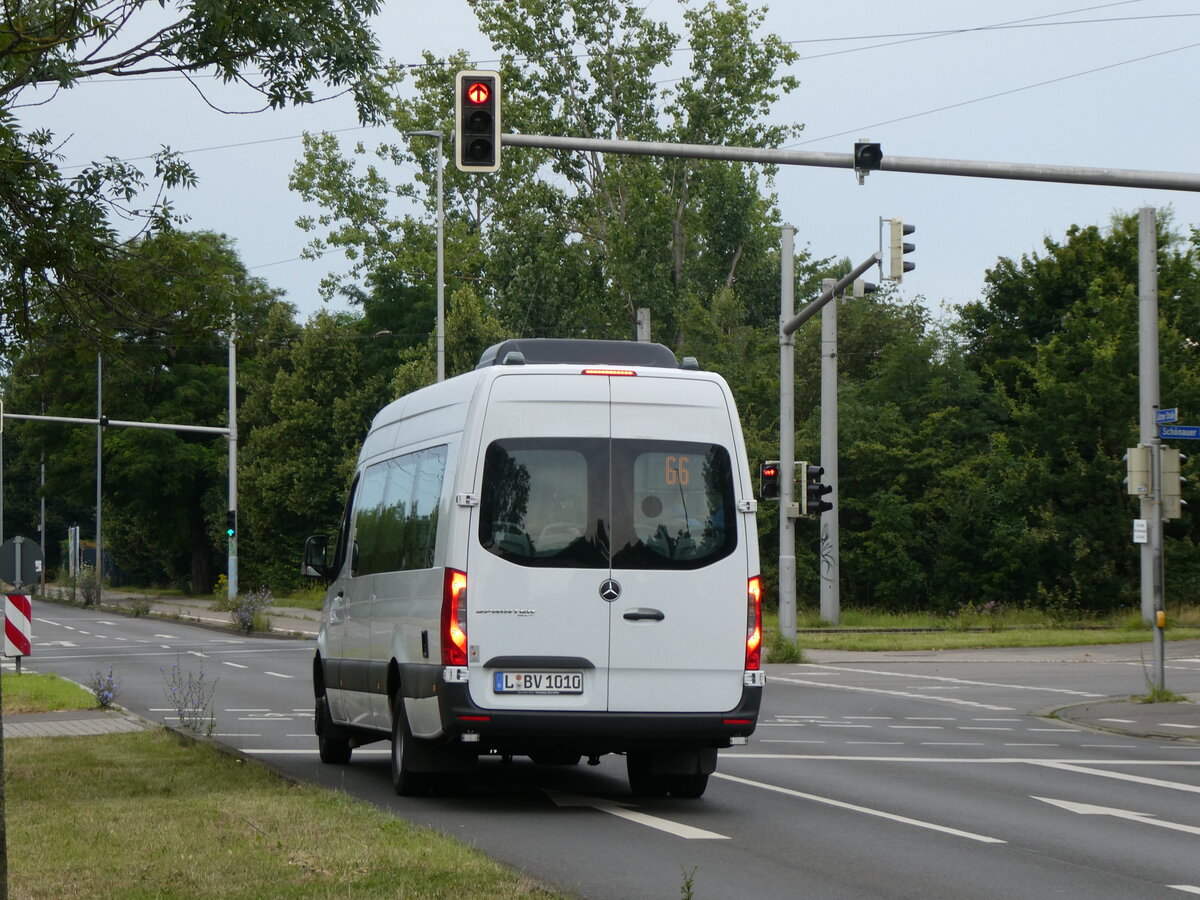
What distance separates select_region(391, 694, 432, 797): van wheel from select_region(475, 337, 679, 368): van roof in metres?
2.48

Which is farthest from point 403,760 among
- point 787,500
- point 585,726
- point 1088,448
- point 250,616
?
point 1088,448

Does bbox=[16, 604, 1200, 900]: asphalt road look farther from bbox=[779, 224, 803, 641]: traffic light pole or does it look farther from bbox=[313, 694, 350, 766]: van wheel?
bbox=[779, 224, 803, 641]: traffic light pole

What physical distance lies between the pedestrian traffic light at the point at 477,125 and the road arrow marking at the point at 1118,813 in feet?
25.1

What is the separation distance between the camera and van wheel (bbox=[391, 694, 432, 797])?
11.8 m

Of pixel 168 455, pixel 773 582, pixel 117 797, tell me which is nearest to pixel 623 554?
pixel 117 797

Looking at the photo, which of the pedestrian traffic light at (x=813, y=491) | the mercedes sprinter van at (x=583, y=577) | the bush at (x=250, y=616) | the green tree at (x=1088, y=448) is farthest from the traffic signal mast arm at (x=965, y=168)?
the bush at (x=250, y=616)

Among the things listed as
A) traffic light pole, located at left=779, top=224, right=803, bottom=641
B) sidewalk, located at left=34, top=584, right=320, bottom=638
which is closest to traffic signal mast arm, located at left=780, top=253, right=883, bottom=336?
traffic light pole, located at left=779, top=224, right=803, bottom=641

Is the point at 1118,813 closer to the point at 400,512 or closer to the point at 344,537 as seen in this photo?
the point at 400,512

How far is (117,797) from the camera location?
11.8 m

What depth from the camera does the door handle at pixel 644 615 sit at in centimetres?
1113

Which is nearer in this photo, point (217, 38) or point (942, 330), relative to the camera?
point (217, 38)

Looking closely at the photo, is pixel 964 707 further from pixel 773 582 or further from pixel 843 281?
pixel 773 582

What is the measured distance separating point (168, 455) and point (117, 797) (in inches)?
2493

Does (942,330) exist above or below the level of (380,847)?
above
